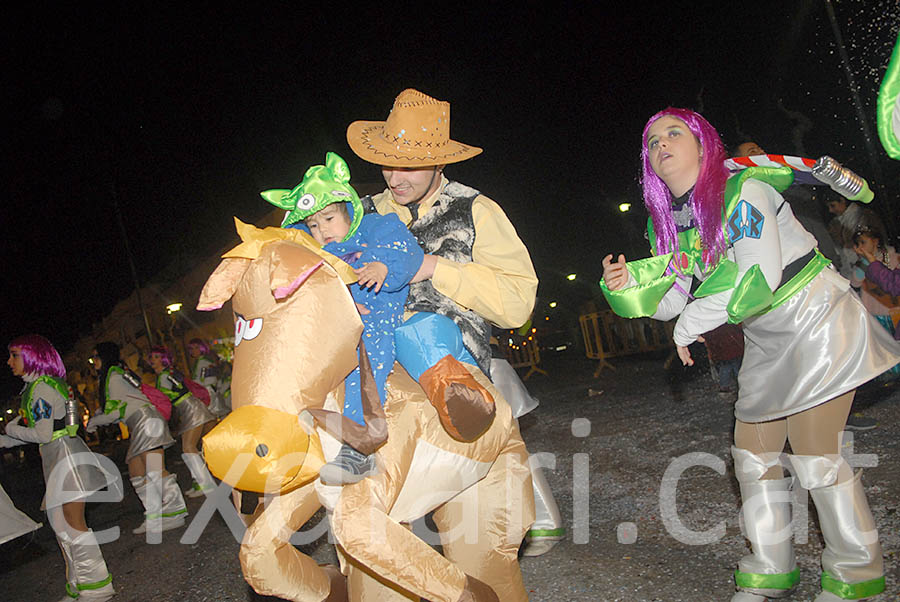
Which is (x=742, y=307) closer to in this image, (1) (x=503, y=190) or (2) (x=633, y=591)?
(2) (x=633, y=591)

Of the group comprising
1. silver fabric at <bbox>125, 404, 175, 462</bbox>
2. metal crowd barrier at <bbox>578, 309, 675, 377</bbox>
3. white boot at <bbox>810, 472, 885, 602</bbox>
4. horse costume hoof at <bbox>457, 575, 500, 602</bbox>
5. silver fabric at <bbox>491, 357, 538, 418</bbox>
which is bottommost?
metal crowd barrier at <bbox>578, 309, 675, 377</bbox>

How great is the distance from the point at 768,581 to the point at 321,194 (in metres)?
2.08

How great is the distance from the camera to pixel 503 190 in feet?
47.5

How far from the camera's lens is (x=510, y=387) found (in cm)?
230

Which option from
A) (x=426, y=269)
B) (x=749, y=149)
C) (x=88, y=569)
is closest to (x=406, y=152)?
(x=426, y=269)

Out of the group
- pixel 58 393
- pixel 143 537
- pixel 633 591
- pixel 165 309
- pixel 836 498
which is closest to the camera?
pixel 836 498

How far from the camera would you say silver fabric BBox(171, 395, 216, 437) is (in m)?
6.38

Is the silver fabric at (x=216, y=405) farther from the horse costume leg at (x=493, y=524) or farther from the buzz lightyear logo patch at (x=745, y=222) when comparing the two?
the buzz lightyear logo patch at (x=745, y=222)

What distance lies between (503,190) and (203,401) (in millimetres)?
9281

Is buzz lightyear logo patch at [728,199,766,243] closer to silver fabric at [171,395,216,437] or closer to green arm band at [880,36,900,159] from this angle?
green arm band at [880,36,900,159]

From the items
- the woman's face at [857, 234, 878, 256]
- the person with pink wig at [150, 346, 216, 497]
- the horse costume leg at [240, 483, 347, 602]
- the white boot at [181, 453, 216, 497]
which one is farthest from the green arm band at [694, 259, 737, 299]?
the white boot at [181, 453, 216, 497]

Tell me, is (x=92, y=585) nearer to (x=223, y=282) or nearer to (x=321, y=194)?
(x=223, y=282)

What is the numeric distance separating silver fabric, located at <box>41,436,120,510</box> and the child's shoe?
3.32 m

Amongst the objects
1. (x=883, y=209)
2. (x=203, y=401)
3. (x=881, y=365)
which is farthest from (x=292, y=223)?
(x=883, y=209)
